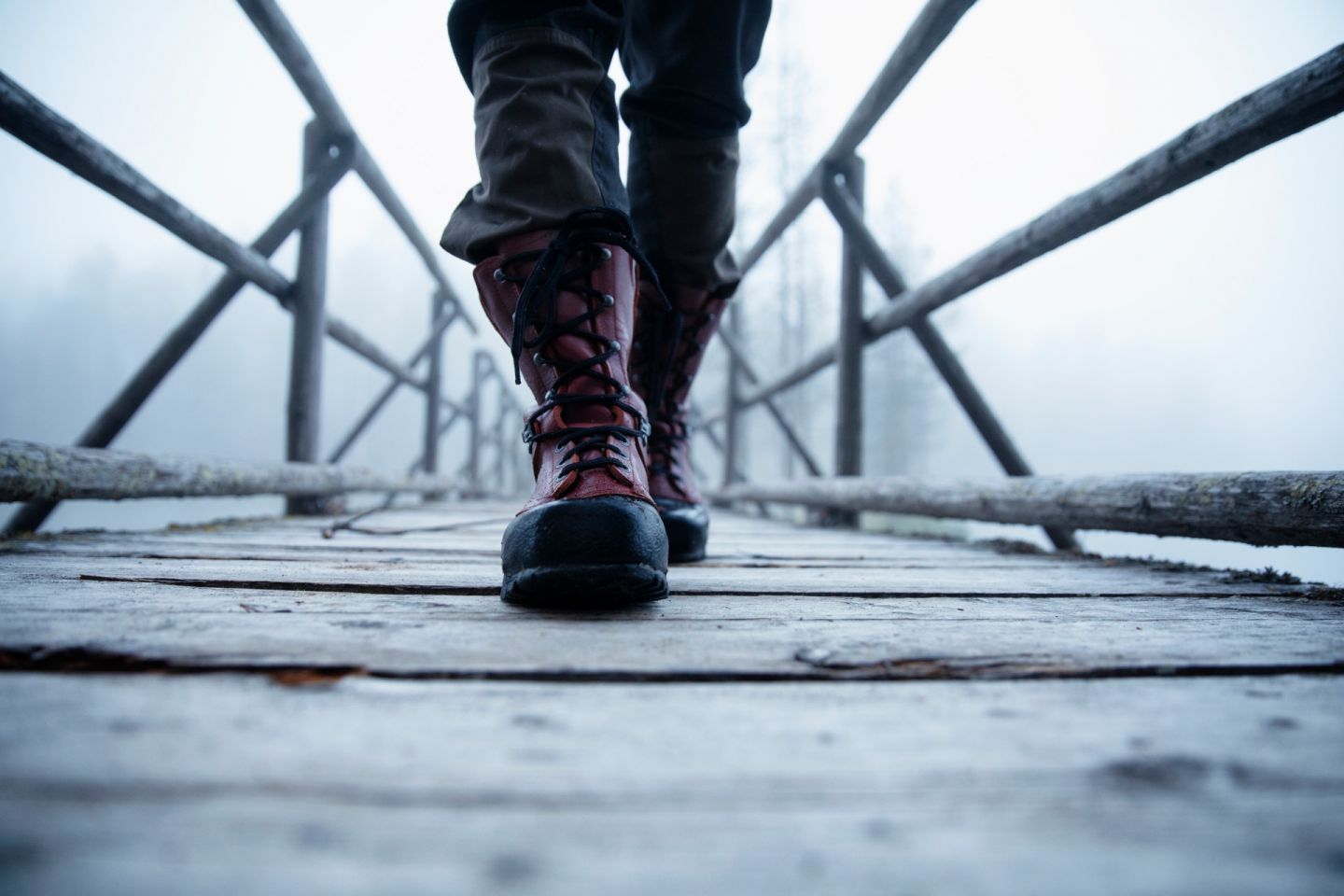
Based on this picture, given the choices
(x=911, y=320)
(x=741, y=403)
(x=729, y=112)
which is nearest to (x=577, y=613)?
(x=729, y=112)

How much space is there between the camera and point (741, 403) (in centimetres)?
364

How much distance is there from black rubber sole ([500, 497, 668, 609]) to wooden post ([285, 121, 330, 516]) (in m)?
1.41

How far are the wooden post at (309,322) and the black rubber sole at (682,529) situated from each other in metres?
1.21

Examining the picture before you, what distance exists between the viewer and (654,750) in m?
0.29

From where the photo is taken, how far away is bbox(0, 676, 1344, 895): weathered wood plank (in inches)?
8.0

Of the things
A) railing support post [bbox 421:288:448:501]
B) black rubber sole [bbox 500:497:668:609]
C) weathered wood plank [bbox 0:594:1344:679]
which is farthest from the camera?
railing support post [bbox 421:288:448:501]

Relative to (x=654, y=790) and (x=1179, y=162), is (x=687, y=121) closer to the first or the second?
(x=1179, y=162)

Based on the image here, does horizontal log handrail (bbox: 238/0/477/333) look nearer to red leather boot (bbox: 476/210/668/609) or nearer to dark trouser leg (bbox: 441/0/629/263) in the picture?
dark trouser leg (bbox: 441/0/629/263)

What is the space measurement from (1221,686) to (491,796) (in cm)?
38

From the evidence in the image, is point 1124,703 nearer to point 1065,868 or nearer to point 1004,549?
point 1065,868

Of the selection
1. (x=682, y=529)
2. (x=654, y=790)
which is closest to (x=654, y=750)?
(x=654, y=790)

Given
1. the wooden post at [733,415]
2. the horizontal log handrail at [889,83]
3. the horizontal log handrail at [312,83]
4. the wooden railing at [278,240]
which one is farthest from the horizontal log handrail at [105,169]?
the wooden post at [733,415]

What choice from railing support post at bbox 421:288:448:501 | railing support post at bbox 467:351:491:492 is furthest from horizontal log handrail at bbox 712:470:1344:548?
railing support post at bbox 467:351:491:492

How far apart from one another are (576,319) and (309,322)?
139cm
